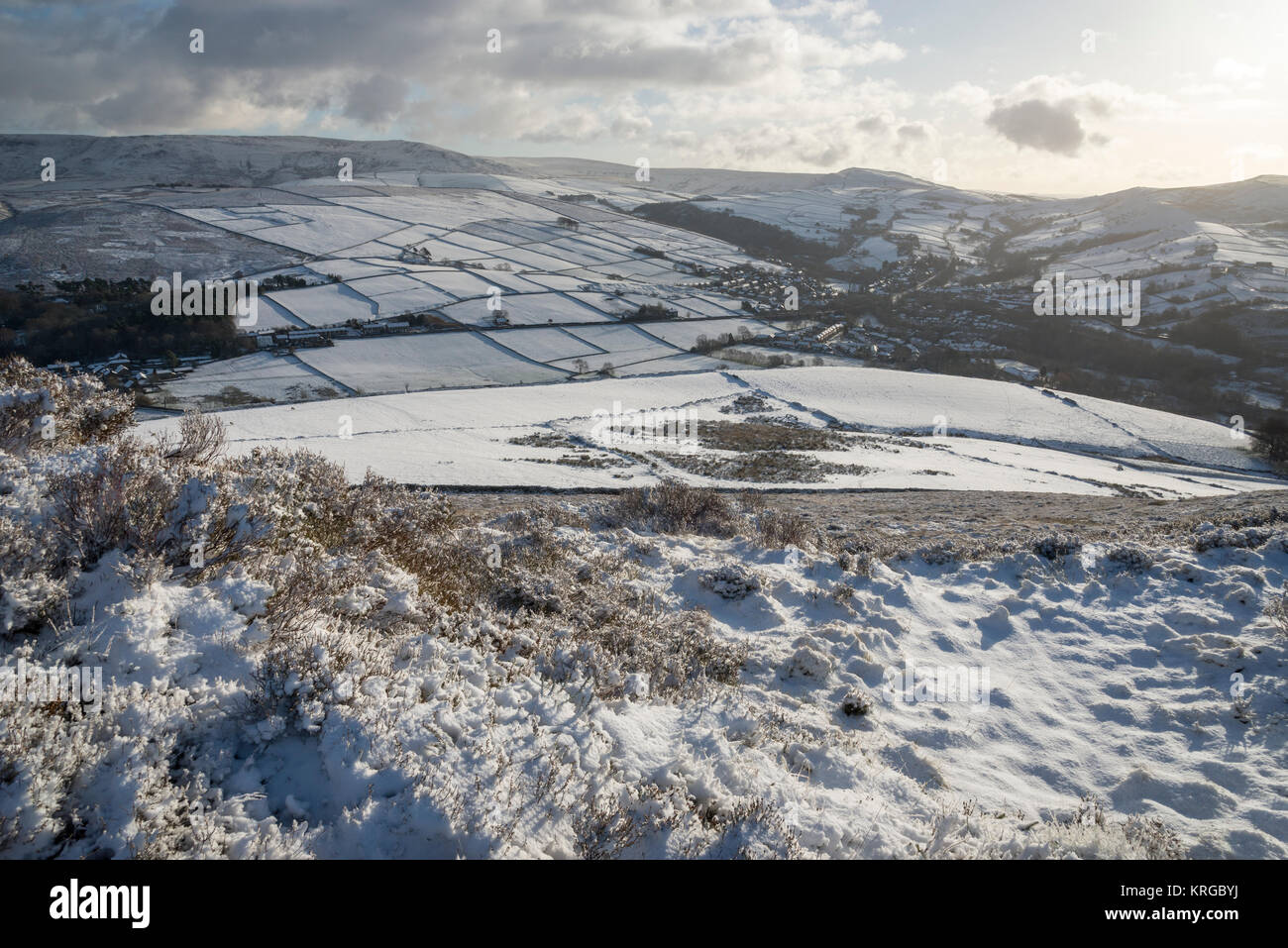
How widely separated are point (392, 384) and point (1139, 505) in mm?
43196

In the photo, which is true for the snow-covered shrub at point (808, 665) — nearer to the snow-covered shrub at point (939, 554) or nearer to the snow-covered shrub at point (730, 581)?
the snow-covered shrub at point (730, 581)

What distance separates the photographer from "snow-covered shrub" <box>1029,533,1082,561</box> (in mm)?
11227

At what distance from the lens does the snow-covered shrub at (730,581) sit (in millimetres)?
9352

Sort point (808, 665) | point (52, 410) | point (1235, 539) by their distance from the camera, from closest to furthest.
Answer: point (808, 665)
point (52, 410)
point (1235, 539)

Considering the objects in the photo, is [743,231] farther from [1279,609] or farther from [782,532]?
[1279,609]

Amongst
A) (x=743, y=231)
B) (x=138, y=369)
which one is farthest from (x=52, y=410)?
(x=743, y=231)

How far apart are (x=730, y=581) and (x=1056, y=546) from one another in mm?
6320

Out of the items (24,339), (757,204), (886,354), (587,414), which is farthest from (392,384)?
(757,204)

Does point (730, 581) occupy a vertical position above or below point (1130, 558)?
below

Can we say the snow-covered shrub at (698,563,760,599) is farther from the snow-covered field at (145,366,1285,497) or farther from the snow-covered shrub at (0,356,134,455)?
the snow-covered field at (145,366,1285,497)

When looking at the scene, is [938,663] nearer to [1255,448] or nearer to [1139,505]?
[1139,505]

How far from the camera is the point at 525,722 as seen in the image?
16.8 ft

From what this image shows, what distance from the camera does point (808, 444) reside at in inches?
1298

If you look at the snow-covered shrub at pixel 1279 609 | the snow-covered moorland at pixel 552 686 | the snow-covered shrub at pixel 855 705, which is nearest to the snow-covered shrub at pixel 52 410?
the snow-covered moorland at pixel 552 686
